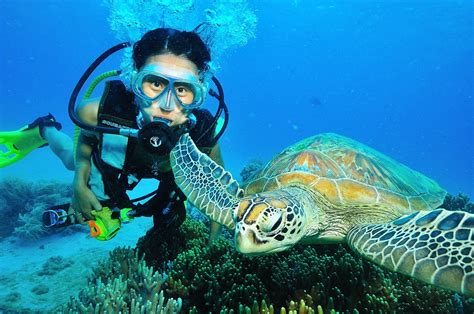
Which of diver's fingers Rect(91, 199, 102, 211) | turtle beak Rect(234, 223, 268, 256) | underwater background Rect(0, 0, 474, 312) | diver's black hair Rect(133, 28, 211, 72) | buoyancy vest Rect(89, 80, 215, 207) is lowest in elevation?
turtle beak Rect(234, 223, 268, 256)

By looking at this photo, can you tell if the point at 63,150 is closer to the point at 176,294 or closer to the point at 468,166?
the point at 176,294

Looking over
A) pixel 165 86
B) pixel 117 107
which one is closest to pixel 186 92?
pixel 165 86

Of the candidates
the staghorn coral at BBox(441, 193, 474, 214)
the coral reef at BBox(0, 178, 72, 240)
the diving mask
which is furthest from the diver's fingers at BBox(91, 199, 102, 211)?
the staghorn coral at BBox(441, 193, 474, 214)

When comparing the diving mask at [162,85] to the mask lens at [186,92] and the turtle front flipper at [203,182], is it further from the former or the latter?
the turtle front flipper at [203,182]

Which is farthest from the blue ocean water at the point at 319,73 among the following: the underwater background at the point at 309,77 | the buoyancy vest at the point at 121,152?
the buoyancy vest at the point at 121,152

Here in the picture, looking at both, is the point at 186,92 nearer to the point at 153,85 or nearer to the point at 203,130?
the point at 153,85

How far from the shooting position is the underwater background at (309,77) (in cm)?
3659

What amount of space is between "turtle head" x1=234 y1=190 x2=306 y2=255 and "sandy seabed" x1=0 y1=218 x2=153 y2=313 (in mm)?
3832

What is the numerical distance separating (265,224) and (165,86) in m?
1.95

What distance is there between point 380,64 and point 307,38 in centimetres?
2540

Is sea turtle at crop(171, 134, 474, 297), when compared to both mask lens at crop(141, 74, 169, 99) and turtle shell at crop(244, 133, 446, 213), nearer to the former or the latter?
turtle shell at crop(244, 133, 446, 213)

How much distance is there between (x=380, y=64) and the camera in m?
83.8

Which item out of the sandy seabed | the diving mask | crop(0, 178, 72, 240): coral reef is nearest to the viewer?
the diving mask

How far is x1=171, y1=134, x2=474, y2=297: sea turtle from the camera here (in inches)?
78.9
